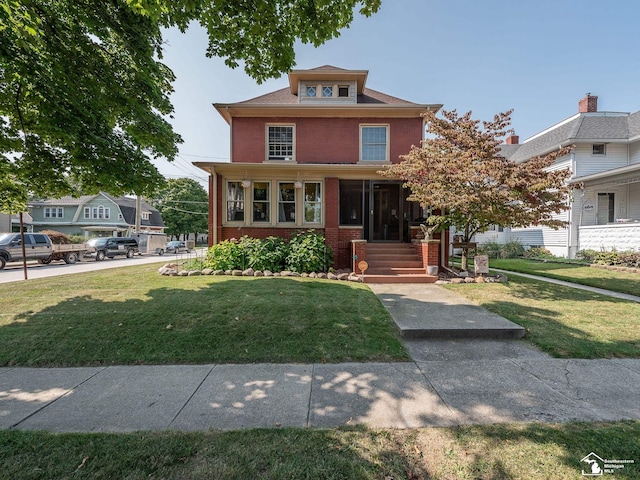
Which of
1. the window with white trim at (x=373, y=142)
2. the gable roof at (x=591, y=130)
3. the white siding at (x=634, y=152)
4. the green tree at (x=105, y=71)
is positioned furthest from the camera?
the white siding at (x=634, y=152)

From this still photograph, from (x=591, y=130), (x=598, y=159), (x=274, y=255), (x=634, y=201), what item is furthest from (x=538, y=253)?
(x=274, y=255)

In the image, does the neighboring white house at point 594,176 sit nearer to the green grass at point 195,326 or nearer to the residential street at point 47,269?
the green grass at point 195,326

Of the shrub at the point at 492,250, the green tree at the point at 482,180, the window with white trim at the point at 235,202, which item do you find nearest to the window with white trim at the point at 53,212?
the window with white trim at the point at 235,202

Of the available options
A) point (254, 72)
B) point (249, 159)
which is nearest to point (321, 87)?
point (249, 159)

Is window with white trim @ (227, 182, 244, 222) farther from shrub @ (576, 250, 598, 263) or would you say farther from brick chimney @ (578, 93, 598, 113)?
brick chimney @ (578, 93, 598, 113)

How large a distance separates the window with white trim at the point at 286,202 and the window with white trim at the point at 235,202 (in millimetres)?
1495

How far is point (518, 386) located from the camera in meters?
3.12

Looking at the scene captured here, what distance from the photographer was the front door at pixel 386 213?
11961 mm

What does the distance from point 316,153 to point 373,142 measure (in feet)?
8.59

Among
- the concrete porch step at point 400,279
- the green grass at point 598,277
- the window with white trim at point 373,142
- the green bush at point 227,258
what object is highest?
the window with white trim at point 373,142

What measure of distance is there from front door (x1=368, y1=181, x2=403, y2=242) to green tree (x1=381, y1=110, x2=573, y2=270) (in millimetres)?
3363

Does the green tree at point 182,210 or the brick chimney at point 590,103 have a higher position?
the brick chimney at point 590,103

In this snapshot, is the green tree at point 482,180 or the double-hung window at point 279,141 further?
the double-hung window at point 279,141

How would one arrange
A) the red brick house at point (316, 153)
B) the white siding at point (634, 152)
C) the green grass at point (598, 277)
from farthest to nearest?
the white siding at point (634, 152) < the red brick house at point (316, 153) < the green grass at point (598, 277)
